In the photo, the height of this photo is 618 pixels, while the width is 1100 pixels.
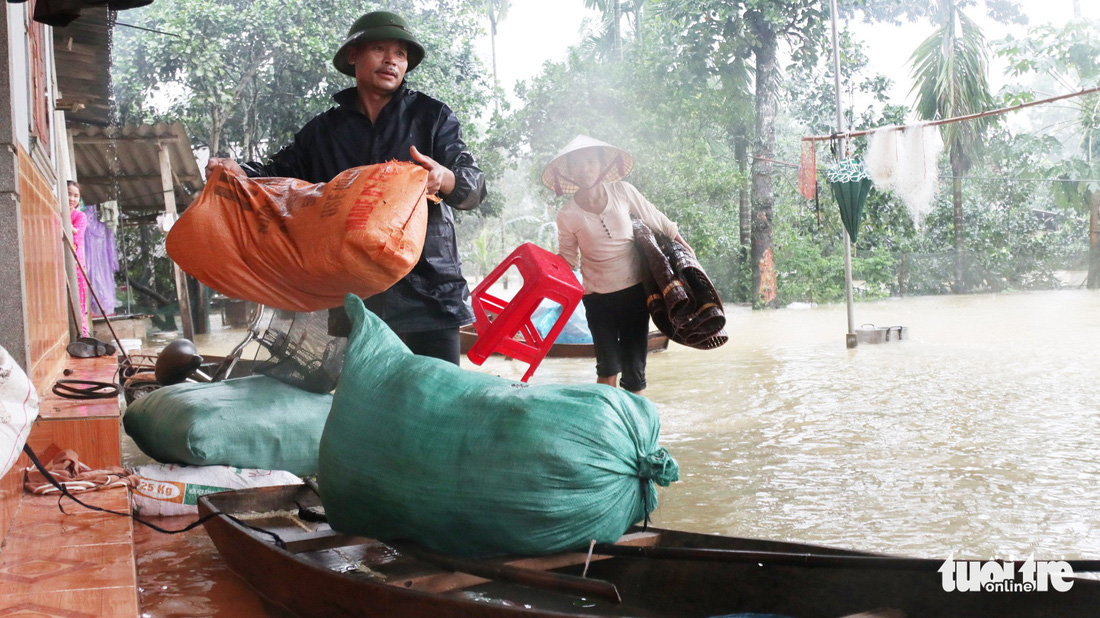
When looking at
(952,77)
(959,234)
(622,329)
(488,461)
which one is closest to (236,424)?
(488,461)

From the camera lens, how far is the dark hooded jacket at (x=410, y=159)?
9.47ft

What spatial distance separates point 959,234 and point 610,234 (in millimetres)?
16327

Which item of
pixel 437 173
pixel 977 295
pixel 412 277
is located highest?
pixel 437 173

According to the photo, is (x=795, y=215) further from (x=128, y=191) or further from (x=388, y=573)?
(x=388, y=573)

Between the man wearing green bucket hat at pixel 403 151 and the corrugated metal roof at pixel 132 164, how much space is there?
785cm

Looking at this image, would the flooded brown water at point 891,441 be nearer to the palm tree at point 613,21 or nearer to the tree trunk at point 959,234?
the tree trunk at point 959,234

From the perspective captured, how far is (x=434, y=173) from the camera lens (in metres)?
2.70

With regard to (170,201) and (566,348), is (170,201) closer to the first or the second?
(170,201)

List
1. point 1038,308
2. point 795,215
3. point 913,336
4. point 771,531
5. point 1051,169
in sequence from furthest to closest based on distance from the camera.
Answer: point 795,215 < point 1051,169 < point 1038,308 < point 913,336 < point 771,531

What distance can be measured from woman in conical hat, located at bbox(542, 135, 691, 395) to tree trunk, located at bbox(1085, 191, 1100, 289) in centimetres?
1646

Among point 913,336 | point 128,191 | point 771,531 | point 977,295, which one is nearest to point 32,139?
point 771,531

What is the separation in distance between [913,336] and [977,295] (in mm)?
9171

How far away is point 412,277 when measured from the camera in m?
2.88

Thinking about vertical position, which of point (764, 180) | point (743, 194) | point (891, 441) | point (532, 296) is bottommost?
point (891, 441)
